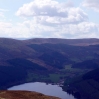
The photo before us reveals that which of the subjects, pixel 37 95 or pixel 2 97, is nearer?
pixel 2 97

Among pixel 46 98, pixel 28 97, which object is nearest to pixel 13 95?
pixel 28 97

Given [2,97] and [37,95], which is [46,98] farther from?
[2,97]

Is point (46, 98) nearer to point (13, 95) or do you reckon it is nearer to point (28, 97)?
point (28, 97)

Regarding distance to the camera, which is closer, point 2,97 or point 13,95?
point 2,97

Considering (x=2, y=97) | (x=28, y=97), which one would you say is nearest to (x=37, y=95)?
(x=28, y=97)

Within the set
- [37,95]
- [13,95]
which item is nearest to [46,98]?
[37,95]
